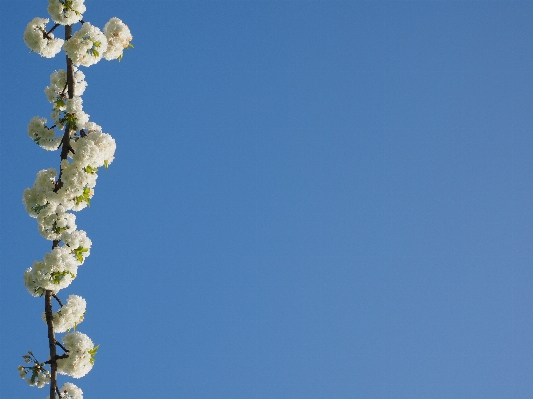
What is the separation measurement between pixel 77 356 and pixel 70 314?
25.0 inches

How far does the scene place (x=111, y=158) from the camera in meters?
9.12

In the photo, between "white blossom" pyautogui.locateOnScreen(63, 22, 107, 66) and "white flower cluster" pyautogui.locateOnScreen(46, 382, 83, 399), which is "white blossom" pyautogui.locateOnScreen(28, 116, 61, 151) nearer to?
"white blossom" pyautogui.locateOnScreen(63, 22, 107, 66)

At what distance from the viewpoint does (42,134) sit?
9.43 m

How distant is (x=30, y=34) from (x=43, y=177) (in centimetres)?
235

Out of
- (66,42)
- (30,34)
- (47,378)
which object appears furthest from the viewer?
(30,34)

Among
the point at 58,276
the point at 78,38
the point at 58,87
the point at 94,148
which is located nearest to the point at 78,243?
the point at 58,276

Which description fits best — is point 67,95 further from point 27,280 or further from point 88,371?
point 88,371

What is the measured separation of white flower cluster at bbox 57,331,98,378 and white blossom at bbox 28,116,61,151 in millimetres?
2949

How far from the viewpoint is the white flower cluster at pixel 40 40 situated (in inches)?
377

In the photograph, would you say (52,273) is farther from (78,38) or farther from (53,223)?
(78,38)

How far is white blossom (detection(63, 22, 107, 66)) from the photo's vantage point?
8938mm

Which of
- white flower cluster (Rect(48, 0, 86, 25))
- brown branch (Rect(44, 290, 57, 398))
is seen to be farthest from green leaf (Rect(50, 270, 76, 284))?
white flower cluster (Rect(48, 0, 86, 25))

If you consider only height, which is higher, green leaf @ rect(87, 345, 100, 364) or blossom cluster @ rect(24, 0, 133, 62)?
blossom cluster @ rect(24, 0, 133, 62)

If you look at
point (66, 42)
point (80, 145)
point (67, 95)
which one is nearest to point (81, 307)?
point (80, 145)
